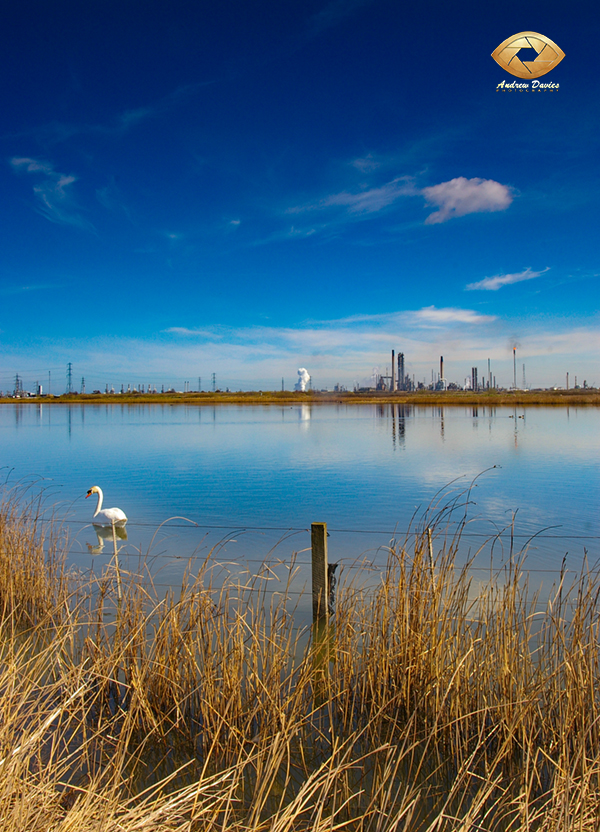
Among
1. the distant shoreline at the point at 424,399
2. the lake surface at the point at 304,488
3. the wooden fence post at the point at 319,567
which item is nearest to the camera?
the wooden fence post at the point at 319,567

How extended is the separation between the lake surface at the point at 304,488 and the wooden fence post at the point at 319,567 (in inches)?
21.8

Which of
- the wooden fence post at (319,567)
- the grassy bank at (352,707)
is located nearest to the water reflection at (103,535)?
the wooden fence post at (319,567)

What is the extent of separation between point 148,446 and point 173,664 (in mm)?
25309

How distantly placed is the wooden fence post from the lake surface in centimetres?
55

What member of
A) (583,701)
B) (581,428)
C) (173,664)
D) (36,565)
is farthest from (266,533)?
(581,428)

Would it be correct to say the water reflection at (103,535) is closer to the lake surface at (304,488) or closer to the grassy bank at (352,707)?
the lake surface at (304,488)

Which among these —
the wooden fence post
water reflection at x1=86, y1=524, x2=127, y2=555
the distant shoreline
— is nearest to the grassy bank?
the wooden fence post

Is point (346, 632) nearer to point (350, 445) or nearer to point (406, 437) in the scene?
point (350, 445)

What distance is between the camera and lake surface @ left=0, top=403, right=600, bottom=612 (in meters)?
9.43

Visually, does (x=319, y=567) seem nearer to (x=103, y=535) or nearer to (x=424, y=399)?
(x=103, y=535)

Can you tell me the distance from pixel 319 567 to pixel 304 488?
35.7 feet

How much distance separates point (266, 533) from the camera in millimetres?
10781

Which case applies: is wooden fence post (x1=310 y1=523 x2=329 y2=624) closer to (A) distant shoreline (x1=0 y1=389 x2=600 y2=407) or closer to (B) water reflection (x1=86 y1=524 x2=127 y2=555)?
(B) water reflection (x1=86 y1=524 x2=127 y2=555)

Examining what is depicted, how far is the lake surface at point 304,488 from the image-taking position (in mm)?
9430
